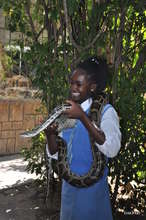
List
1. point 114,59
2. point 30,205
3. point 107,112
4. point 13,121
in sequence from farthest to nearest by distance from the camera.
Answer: point 13,121
point 30,205
point 114,59
point 107,112

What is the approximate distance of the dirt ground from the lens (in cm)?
441

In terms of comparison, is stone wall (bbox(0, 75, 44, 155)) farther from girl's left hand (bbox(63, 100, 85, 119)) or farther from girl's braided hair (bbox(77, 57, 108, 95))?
girl's left hand (bbox(63, 100, 85, 119))

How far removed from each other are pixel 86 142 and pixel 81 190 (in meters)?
0.34

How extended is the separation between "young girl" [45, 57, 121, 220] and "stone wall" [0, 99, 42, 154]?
482 centimetres

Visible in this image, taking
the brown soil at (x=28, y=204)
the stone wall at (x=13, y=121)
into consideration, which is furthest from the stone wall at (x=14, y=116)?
the brown soil at (x=28, y=204)

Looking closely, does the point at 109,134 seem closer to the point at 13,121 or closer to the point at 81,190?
the point at 81,190

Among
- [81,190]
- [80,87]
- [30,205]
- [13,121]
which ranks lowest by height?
[30,205]

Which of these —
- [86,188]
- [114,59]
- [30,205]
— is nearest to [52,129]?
[86,188]

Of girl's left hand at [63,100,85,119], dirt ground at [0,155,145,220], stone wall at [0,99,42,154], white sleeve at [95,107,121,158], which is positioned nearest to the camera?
girl's left hand at [63,100,85,119]

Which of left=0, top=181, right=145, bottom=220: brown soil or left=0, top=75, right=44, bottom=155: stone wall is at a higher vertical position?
left=0, top=75, right=44, bottom=155: stone wall

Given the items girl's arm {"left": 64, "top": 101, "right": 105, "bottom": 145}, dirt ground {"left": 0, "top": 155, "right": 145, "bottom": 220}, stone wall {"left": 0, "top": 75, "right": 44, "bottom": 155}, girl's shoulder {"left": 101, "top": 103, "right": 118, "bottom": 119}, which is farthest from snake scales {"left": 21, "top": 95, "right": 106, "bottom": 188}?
stone wall {"left": 0, "top": 75, "right": 44, "bottom": 155}

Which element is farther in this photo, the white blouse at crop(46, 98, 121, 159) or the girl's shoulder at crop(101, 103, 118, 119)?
the girl's shoulder at crop(101, 103, 118, 119)

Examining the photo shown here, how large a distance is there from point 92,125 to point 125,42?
1.94 metres

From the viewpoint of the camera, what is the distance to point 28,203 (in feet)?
15.9
